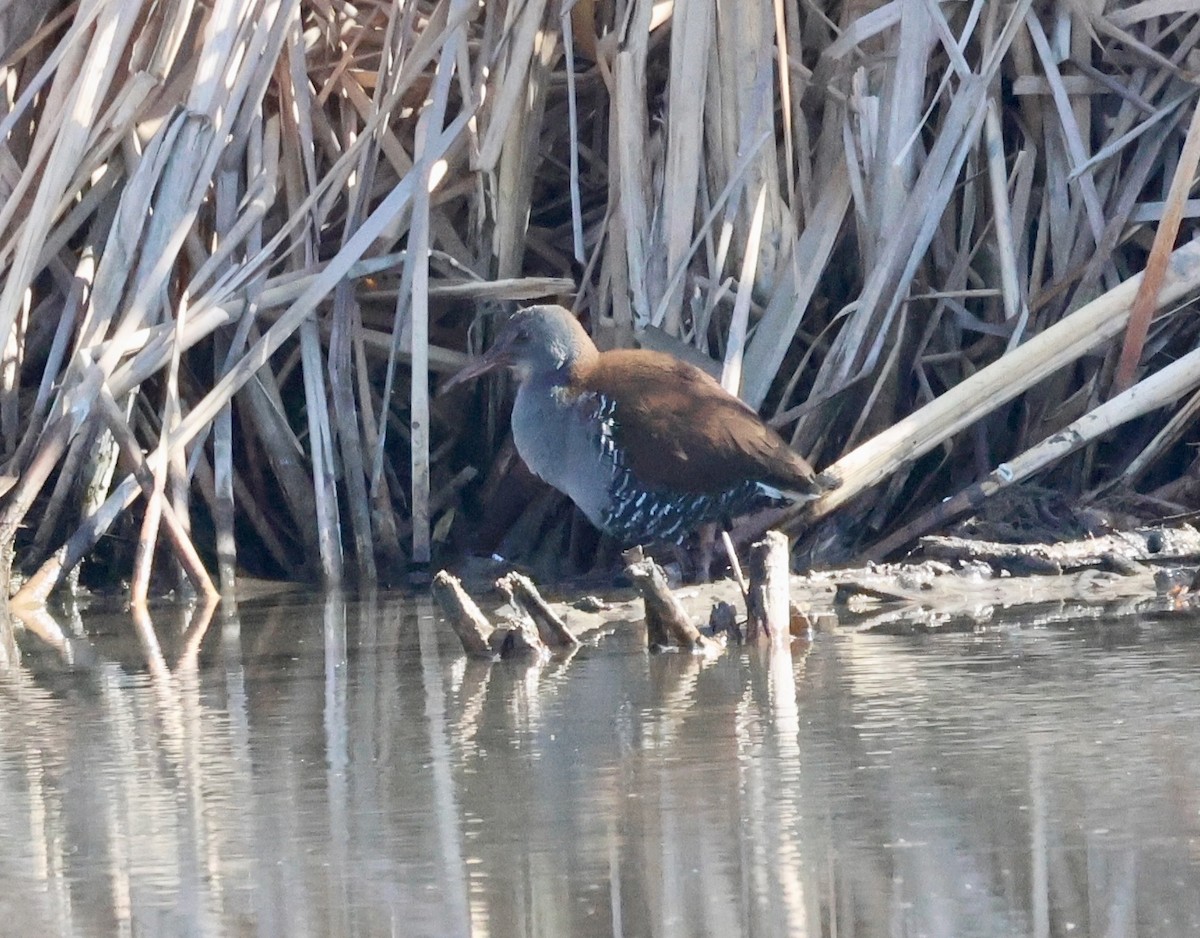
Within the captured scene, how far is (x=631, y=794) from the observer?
282 cm

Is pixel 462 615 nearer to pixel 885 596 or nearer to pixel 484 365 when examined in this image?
pixel 885 596

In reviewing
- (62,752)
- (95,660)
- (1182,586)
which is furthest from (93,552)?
(1182,586)

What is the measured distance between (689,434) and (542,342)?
2.13 feet

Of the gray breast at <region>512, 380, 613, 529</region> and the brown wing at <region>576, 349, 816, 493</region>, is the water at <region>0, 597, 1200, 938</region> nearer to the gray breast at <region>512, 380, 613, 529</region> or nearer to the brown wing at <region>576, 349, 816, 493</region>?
the brown wing at <region>576, 349, 816, 493</region>

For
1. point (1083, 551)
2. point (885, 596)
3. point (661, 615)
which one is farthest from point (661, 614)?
point (1083, 551)

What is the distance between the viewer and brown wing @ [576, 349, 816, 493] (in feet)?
17.1

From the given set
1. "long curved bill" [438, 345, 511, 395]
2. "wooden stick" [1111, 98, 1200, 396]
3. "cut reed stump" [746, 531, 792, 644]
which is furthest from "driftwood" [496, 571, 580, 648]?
"wooden stick" [1111, 98, 1200, 396]

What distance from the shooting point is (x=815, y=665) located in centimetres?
389

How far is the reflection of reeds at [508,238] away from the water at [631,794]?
4.93 ft

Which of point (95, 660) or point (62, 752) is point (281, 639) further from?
point (62, 752)

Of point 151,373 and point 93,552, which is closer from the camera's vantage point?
point 151,373

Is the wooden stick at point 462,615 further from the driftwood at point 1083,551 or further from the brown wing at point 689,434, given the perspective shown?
the driftwood at point 1083,551

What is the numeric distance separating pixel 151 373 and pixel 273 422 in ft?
1.57

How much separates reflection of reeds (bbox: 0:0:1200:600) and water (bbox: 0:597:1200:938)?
1504mm
